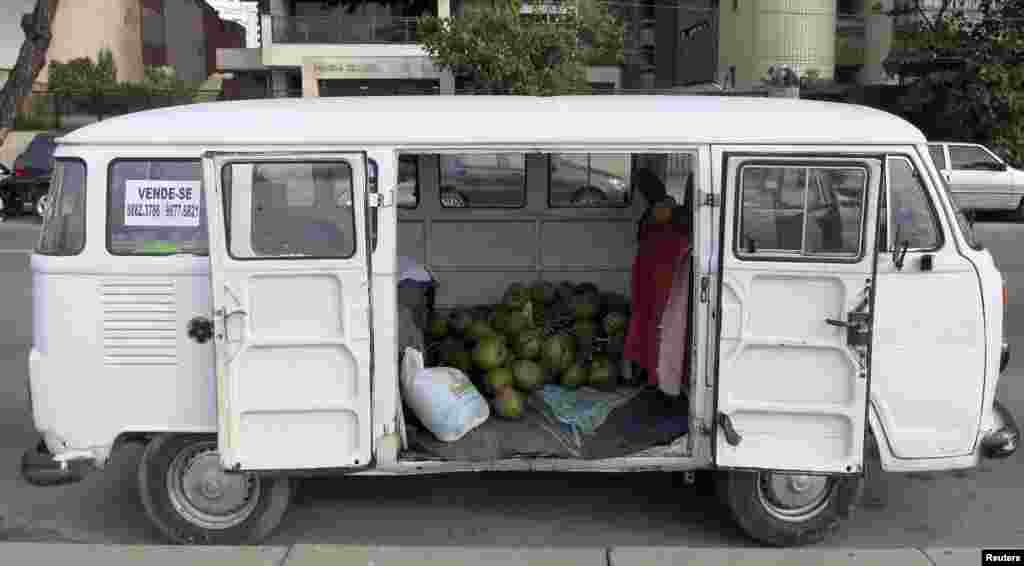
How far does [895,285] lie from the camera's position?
448 cm

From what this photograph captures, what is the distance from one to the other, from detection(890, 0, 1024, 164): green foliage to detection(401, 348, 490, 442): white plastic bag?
19712mm

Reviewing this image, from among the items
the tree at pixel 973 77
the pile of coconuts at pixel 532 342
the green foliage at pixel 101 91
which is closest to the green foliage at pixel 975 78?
the tree at pixel 973 77

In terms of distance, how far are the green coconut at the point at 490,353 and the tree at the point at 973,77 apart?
19.1 meters

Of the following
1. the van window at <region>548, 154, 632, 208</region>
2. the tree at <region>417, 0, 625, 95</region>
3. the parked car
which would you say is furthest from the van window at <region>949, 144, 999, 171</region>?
the van window at <region>548, 154, 632, 208</region>

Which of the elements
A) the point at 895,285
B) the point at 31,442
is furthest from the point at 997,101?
the point at 31,442

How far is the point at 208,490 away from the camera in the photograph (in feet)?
15.6

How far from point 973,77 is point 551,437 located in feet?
A: 65.8

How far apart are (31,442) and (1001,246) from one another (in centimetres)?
1456

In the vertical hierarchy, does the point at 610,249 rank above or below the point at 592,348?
above

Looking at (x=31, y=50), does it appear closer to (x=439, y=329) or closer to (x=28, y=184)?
(x=28, y=184)

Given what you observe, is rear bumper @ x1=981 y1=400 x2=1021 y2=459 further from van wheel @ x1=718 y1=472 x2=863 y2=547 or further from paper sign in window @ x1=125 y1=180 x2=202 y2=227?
paper sign in window @ x1=125 y1=180 x2=202 y2=227

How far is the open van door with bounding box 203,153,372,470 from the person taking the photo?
4324 millimetres

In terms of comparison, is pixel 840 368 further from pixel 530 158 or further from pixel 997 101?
pixel 997 101

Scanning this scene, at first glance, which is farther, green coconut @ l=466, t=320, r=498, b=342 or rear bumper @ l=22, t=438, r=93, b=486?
green coconut @ l=466, t=320, r=498, b=342
